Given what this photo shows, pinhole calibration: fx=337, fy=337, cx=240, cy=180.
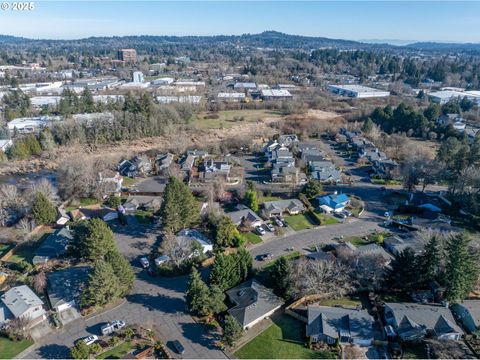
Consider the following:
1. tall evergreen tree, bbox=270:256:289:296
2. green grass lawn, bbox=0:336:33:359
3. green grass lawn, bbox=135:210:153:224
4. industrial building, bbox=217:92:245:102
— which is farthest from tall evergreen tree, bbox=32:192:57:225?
industrial building, bbox=217:92:245:102

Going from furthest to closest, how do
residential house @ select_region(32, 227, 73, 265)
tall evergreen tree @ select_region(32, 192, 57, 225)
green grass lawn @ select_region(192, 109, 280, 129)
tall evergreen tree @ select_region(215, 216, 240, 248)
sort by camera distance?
green grass lawn @ select_region(192, 109, 280, 129), tall evergreen tree @ select_region(32, 192, 57, 225), tall evergreen tree @ select_region(215, 216, 240, 248), residential house @ select_region(32, 227, 73, 265)

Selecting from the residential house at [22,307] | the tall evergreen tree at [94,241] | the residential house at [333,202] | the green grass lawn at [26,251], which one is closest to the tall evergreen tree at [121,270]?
the tall evergreen tree at [94,241]

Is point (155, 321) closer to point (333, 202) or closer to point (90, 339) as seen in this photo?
point (90, 339)

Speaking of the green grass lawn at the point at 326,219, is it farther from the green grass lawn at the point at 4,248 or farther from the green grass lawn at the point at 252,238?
the green grass lawn at the point at 4,248

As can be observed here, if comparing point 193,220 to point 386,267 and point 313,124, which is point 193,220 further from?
point 313,124

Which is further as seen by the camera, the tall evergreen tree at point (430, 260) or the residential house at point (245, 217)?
the residential house at point (245, 217)

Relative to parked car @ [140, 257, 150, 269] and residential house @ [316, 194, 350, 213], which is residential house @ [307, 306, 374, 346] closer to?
parked car @ [140, 257, 150, 269]

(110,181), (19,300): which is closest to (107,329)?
(19,300)
